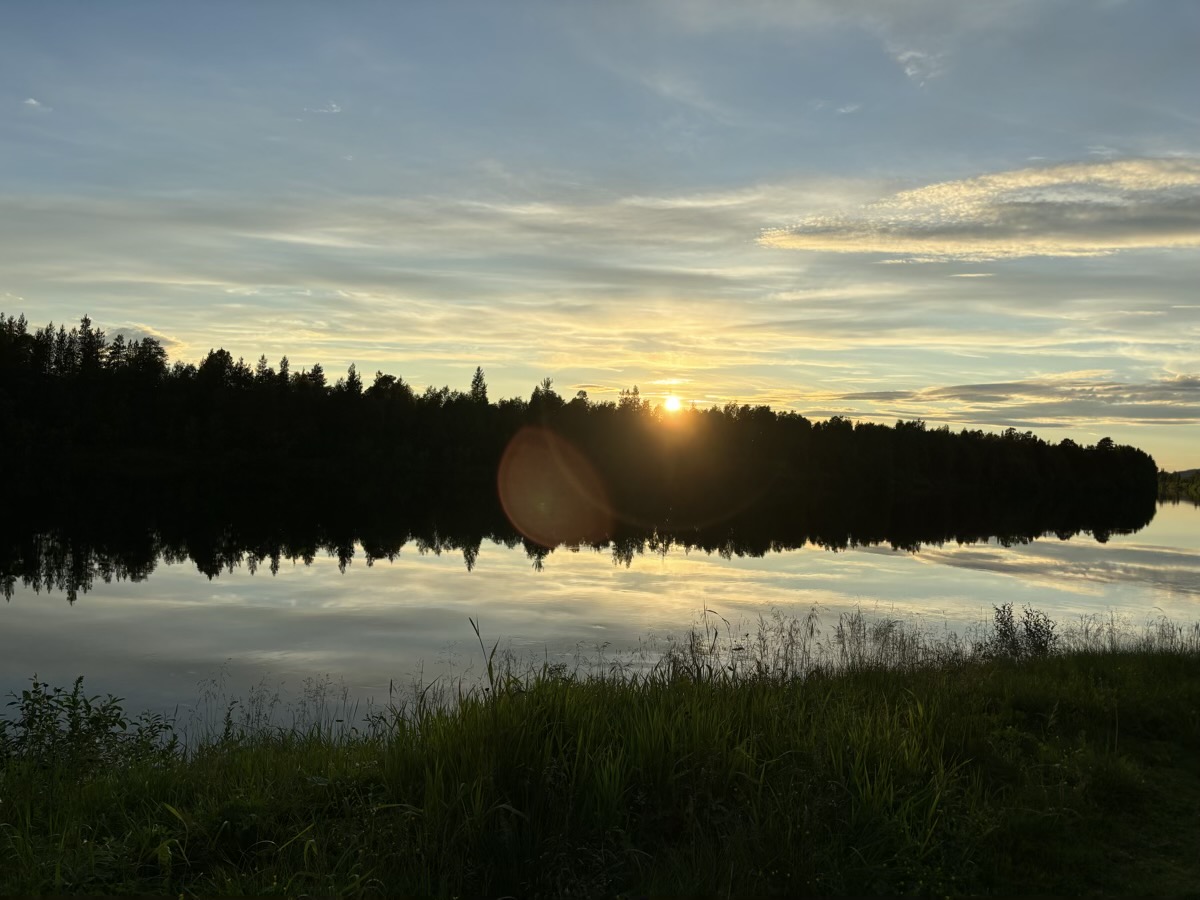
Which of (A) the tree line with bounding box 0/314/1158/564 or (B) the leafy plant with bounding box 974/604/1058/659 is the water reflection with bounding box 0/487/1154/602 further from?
(B) the leafy plant with bounding box 974/604/1058/659

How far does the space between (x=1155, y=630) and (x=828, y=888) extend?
2259 cm

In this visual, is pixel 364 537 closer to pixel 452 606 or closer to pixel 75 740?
pixel 452 606

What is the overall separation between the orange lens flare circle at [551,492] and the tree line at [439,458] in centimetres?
72

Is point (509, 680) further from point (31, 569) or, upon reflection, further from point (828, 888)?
point (31, 569)

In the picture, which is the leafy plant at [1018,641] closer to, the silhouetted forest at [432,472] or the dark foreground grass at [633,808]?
the dark foreground grass at [633,808]

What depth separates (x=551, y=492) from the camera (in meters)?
102

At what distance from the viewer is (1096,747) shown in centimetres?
916

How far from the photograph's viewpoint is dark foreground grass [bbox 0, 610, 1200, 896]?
5.69 m

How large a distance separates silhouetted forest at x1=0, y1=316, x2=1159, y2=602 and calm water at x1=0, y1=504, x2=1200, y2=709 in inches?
167

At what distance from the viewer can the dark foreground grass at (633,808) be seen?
224 inches

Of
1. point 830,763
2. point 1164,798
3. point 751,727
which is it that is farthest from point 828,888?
point 1164,798

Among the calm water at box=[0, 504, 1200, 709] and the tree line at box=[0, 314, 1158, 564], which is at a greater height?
the tree line at box=[0, 314, 1158, 564]

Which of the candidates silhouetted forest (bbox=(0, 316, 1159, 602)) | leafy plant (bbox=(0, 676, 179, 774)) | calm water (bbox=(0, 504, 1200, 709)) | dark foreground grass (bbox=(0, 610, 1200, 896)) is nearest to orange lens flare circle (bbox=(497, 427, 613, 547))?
silhouetted forest (bbox=(0, 316, 1159, 602))

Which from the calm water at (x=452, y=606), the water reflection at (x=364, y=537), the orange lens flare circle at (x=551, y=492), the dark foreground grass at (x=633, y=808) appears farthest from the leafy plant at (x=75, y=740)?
the orange lens flare circle at (x=551, y=492)
